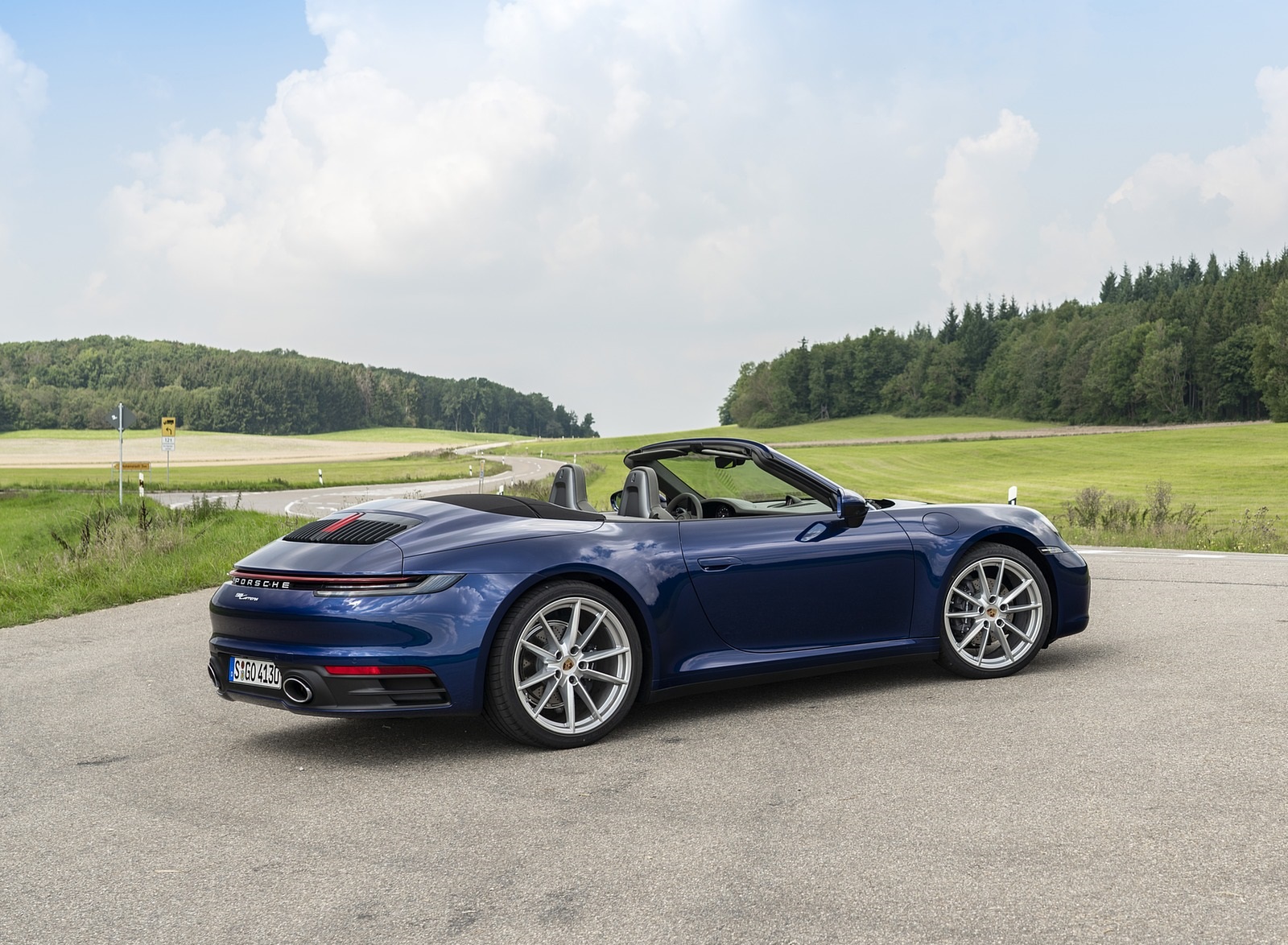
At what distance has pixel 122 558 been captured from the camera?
1312 centimetres

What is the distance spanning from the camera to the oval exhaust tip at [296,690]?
15.8 feet

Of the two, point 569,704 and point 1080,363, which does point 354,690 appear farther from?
point 1080,363

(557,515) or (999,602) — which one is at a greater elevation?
(557,515)

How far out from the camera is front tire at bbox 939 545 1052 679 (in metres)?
6.37

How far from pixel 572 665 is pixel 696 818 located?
1171 millimetres

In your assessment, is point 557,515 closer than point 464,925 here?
No

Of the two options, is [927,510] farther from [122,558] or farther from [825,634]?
[122,558]

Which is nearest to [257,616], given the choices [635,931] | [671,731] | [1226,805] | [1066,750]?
[671,731]

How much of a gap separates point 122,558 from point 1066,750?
11085 millimetres

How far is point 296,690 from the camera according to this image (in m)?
4.84

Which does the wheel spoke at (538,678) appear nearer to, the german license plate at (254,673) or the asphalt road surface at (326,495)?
the german license plate at (254,673)

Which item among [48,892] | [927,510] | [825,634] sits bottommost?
[48,892]

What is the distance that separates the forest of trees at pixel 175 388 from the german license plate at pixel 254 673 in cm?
14909

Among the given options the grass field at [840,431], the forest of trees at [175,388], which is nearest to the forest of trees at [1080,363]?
the grass field at [840,431]
